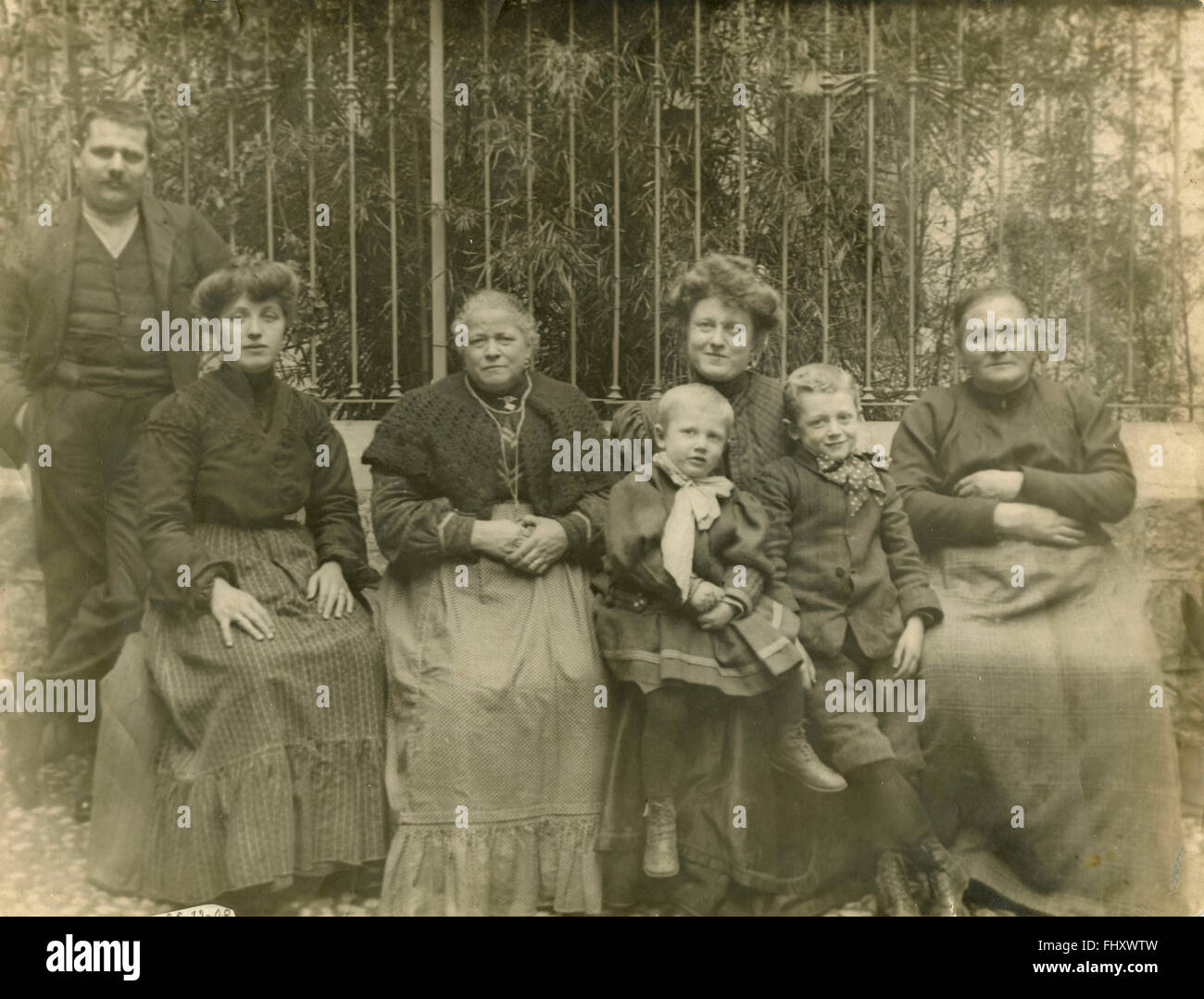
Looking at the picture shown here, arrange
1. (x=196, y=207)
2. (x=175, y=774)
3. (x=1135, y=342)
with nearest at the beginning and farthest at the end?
(x=175, y=774)
(x=196, y=207)
(x=1135, y=342)

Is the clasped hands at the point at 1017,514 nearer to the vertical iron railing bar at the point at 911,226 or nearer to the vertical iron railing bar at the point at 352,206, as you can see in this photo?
the vertical iron railing bar at the point at 911,226

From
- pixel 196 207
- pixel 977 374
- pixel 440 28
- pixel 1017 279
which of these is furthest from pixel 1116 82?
pixel 196 207

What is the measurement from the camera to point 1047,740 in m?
4.19

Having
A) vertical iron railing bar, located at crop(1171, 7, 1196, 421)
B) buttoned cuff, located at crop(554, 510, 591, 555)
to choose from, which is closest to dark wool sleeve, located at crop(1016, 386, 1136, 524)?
vertical iron railing bar, located at crop(1171, 7, 1196, 421)

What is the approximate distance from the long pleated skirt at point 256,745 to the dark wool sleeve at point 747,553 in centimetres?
120

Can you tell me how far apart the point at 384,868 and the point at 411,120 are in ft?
8.39

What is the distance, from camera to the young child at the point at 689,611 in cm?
401

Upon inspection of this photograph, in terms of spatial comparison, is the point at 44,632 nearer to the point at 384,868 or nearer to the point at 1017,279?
the point at 384,868

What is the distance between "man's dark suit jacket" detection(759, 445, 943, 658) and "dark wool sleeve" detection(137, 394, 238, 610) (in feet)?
5.96

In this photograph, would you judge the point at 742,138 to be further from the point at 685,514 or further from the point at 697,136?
the point at 685,514

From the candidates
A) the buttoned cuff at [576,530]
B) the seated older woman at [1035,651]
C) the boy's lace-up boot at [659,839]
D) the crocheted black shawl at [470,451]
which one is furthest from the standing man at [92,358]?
the seated older woman at [1035,651]

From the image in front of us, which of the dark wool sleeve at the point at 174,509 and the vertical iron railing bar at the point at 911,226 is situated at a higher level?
the vertical iron railing bar at the point at 911,226

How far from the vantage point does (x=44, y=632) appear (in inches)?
166

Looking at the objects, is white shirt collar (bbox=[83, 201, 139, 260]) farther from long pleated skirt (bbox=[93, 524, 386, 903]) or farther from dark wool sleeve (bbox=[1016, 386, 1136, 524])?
dark wool sleeve (bbox=[1016, 386, 1136, 524])
